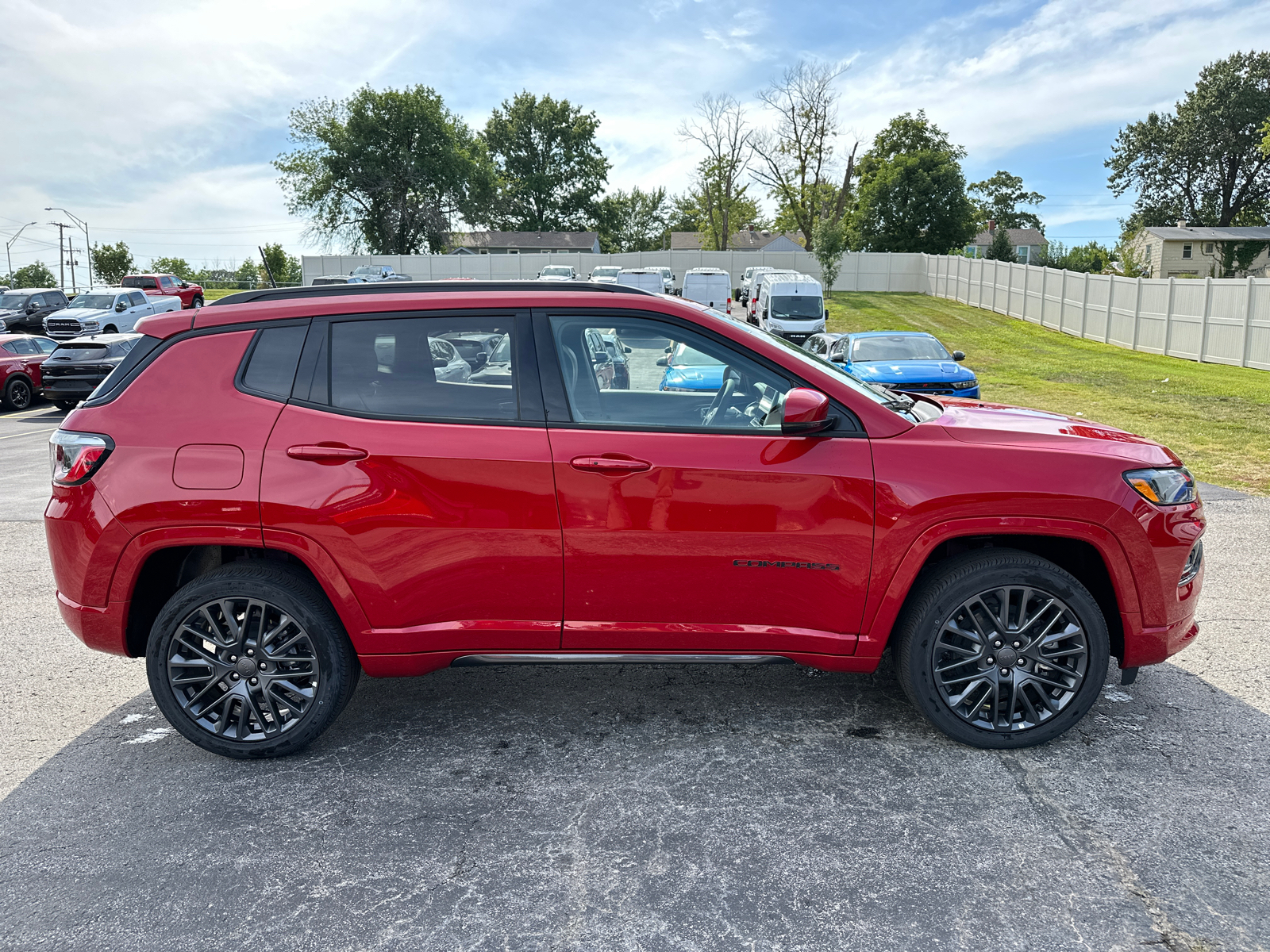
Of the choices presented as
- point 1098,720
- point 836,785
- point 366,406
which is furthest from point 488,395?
point 1098,720

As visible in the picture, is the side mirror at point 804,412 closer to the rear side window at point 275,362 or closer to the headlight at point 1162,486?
the headlight at point 1162,486

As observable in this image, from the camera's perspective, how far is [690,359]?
12.8 feet

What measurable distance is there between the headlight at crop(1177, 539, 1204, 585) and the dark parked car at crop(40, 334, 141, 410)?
65.2 ft

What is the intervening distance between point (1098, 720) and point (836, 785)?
1410 millimetres

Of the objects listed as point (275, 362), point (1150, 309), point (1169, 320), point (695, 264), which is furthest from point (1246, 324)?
point (695, 264)

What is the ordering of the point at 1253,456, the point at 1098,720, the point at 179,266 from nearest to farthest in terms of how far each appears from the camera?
the point at 1098,720
the point at 1253,456
the point at 179,266

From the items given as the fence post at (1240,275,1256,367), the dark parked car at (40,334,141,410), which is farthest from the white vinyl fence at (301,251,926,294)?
the dark parked car at (40,334,141,410)

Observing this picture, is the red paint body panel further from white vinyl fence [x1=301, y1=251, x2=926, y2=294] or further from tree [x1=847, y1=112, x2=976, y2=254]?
tree [x1=847, y1=112, x2=976, y2=254]

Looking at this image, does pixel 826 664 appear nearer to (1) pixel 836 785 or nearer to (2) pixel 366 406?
(1) pixel 836 785

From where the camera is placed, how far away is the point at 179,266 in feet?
289

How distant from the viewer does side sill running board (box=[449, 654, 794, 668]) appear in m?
3.83

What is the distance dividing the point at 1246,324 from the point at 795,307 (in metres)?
13.2

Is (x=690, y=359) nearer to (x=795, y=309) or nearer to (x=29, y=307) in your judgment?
(x=795, y=309)

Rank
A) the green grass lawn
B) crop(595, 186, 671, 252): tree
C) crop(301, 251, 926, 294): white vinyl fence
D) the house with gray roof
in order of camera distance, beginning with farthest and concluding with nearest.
→ crop(595, 186, 671, 252): tree → the house with gray roof → crop(301, 251, 926, 294): white vinyl fence → the green grass lawn
